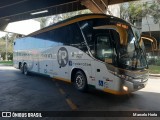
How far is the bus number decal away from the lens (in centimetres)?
1070

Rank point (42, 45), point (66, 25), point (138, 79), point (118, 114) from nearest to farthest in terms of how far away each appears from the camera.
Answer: point (118, 114) → point (138, 79) → point (66, 25) → point (42, 45)

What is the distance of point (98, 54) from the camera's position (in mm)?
8234

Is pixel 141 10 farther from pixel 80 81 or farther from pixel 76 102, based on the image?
pixel 76 102

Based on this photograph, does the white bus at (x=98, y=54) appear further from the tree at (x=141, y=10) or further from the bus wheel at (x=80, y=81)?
the tree at (x=141, y=10)

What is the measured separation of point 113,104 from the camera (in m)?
7.34

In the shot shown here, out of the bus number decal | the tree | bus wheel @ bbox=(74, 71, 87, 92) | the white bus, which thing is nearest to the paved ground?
bus wheel @ bbox=(74, 71, 87, 92)

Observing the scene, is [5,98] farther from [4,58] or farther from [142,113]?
[4,58]

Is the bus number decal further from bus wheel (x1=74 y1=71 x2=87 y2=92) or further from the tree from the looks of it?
the tree

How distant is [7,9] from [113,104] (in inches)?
576

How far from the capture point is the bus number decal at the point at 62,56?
35.1ft

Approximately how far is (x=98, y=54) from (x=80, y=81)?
1.95 m

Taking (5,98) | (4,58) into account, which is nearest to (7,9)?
(5,98)

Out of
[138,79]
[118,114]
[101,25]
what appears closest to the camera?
[118,114]

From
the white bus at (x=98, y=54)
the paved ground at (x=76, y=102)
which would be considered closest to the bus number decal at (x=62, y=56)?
the white bus at (x=98, y=54)
